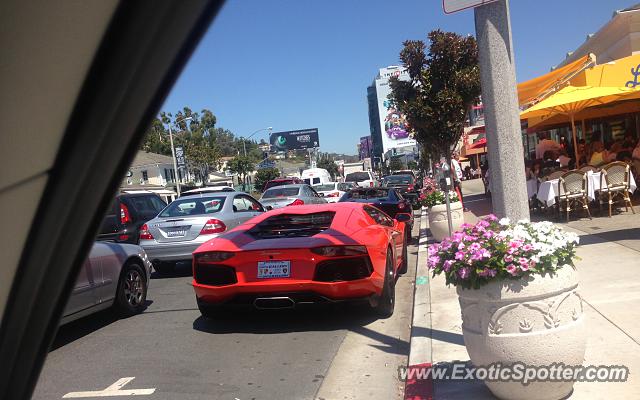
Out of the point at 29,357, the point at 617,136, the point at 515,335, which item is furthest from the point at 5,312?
the point at 617,136

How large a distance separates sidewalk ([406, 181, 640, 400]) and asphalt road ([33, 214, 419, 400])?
422 millimetres

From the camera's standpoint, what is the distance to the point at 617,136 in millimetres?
19156

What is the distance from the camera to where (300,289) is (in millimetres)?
5895

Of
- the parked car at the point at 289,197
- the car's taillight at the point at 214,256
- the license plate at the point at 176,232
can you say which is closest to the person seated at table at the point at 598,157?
the parked car at the point at 289,197

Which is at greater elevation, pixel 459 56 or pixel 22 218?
pixel 459 56

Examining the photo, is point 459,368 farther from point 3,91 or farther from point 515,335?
point 3,91

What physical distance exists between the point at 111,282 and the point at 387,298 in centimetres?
336

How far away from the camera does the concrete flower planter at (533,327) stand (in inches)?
141

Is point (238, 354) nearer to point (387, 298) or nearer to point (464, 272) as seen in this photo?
point (387, 298)

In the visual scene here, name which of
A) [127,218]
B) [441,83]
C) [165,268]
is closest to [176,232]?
[165,268]

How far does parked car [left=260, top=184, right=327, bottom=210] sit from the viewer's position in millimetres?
15859

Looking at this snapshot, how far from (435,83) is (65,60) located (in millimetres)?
Answer: 9367

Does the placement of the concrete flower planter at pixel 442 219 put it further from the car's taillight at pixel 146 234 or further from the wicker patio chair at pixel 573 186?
the car's taillight at pixel 146 234

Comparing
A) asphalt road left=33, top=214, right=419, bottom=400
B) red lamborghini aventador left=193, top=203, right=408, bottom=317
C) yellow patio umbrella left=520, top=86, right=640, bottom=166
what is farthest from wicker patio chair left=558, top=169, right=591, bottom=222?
red lamborghini aventador left=193, top=203, right=408, bottom=317
